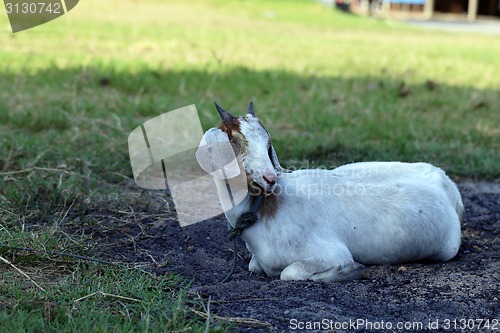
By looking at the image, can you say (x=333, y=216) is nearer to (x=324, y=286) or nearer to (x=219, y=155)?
(x=324, y=286)

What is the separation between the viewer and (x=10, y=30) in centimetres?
998

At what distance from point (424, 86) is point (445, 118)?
1.36 meters

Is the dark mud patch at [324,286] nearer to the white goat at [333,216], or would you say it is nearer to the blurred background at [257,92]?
the white goat at [333,216]

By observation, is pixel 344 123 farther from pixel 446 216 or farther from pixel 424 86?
pixel 446 216

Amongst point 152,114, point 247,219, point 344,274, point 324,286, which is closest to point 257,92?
point 152,114

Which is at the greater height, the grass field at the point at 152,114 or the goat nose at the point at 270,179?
the goat nose at the point at 270,179

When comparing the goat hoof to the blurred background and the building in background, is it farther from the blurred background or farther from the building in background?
the building in background

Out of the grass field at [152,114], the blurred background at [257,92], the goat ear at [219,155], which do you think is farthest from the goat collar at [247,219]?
the blurred background at [257,92]

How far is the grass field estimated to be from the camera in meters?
2.95

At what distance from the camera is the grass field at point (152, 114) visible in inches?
116

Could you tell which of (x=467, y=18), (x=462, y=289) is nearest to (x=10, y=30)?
Answer: (x=462, y=289)

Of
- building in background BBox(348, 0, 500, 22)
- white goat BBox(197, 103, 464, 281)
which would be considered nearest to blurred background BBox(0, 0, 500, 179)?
white goat BBox(197, 103, 464, 281)

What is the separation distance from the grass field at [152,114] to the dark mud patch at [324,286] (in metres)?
0.18

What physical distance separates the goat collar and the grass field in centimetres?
34
